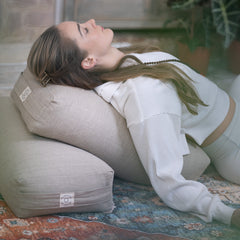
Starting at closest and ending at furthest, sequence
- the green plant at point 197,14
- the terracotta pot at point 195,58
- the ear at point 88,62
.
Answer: the ear at point 88,62
the terracotta pot at point 195,58
the green plant at point 197,14

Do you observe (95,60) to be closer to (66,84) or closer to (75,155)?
(66,84)

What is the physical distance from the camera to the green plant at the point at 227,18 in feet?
7.16

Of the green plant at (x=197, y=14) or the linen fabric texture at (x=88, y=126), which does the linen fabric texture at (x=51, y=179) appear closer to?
the linen fabric texture at (x=88, y=126)

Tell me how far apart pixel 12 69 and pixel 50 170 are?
32 cm

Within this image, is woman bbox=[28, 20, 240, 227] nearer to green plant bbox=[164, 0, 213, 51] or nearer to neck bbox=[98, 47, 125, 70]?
neck bbox=[98, 47, 125, 70]

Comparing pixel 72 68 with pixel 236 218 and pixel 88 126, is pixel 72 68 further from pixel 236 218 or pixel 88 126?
pixel 236 218

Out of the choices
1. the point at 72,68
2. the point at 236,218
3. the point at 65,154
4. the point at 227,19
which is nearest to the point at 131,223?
the point at 236,218

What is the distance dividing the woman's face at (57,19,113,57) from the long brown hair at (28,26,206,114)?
13 millimetres

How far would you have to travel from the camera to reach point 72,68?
1062 mm

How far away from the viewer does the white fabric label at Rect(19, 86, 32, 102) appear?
3.71 feet

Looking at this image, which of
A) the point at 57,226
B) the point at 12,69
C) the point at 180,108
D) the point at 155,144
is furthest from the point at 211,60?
the point at 57,226

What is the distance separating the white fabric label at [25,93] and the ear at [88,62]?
16 centimetres

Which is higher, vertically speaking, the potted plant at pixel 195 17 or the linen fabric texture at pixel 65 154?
the potted plant at pixel 195 17

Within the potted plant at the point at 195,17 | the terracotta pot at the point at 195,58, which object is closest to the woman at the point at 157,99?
the terracotta pot at the point at 195,58
